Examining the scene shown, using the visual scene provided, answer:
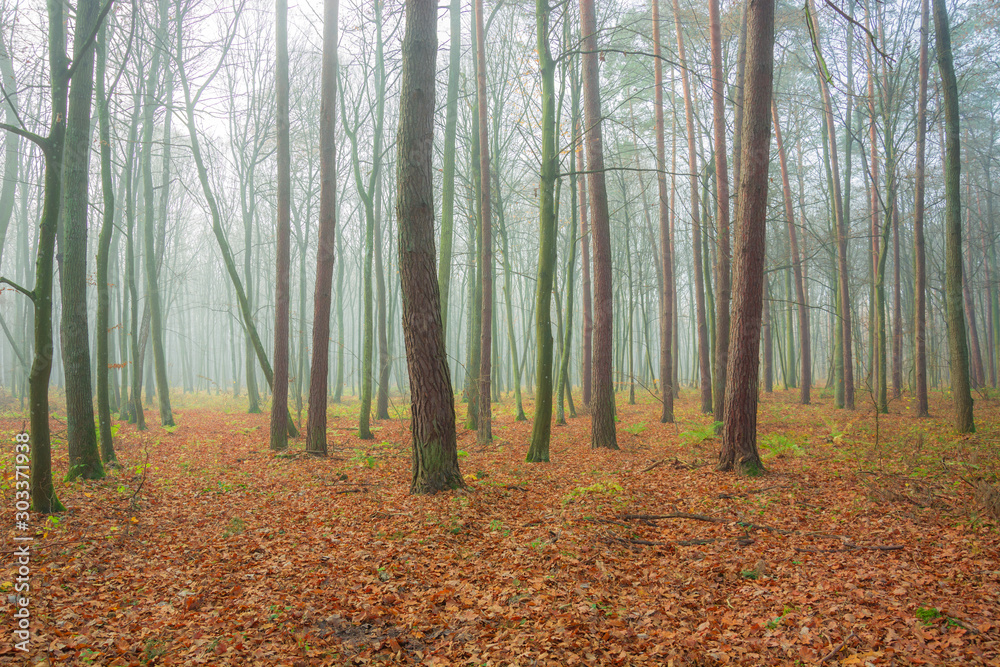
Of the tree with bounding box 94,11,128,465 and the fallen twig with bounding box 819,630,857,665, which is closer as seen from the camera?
the fallen twig with bounding box 819,630,857,665

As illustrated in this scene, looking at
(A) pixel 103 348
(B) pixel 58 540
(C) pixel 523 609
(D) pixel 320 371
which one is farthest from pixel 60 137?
(C) pixel 523 609


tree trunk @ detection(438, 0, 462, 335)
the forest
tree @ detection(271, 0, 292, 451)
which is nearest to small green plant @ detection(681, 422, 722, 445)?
the forest

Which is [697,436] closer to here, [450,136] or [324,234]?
[324,234]

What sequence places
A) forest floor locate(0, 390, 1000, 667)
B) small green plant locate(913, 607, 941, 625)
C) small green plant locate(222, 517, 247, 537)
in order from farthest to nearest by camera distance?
small green plant locate(222, 517, 247, 537), small green plant locate(913, 607, 941, 625), forest floor locate(0, 390, 1000, 667)

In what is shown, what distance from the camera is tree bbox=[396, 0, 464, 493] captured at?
5.59 metres

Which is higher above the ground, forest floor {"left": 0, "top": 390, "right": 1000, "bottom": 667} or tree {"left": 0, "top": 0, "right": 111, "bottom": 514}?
tree {"left": 0, "top": 0, "right": 111, "bottom": 514}

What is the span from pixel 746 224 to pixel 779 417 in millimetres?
7797

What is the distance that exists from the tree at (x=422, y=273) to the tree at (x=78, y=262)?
363 centimetres

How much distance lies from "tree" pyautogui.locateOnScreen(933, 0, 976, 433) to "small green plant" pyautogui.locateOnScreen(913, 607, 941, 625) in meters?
7.87

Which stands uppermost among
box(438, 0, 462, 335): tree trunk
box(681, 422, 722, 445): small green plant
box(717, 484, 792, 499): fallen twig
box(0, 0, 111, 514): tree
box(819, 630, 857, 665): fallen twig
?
box(438, 0, 462, 335): tree trunk

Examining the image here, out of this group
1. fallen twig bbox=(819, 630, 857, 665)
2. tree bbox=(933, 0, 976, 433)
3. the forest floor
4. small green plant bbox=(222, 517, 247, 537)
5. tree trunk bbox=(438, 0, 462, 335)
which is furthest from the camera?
tree trunk bbox=(438, 0, 462, 335)

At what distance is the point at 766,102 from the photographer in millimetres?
6383

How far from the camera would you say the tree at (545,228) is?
24.1 ft

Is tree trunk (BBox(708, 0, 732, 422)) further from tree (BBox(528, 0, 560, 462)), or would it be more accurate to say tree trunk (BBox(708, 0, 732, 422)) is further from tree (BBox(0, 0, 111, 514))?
tree (BBox(0, 0, 111, 514))
